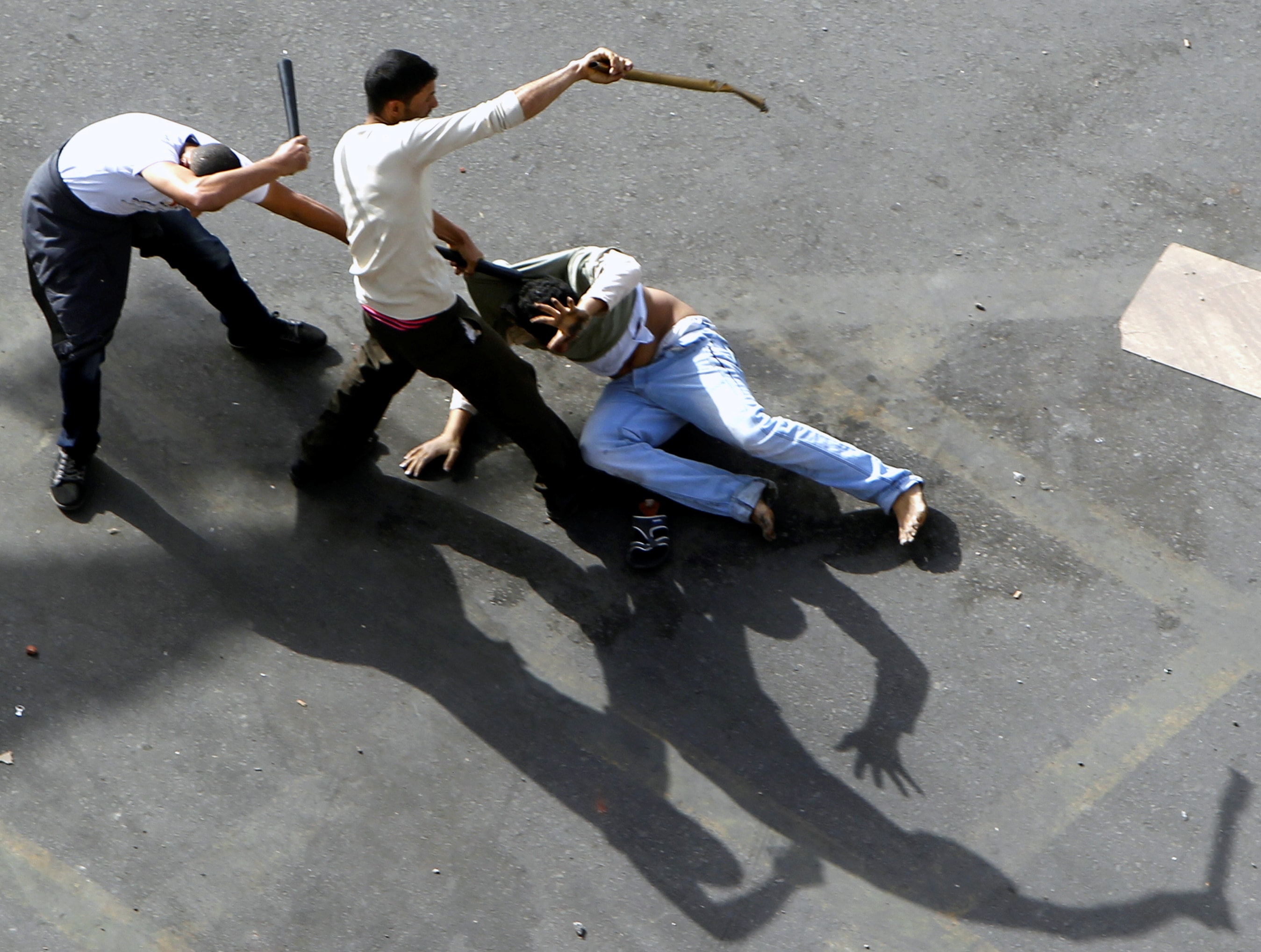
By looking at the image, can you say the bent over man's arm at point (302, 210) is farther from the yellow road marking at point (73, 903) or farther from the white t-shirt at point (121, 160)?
the yellow road marking at point (73, 903)

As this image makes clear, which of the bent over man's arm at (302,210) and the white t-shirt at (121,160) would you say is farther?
the bent over man's arm at (302,210)

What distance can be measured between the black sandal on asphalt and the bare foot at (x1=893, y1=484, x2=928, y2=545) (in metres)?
0.88

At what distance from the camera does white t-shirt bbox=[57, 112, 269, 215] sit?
3883mm

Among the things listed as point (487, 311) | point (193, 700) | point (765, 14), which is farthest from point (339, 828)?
point (765, 14)

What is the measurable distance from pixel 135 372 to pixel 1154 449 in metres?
4.22

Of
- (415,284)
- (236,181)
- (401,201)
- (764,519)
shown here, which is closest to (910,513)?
(764,519)

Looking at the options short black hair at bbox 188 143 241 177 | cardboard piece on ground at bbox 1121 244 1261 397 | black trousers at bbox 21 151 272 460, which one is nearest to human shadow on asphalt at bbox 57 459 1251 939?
black trousers at bbox 21 151 272 460

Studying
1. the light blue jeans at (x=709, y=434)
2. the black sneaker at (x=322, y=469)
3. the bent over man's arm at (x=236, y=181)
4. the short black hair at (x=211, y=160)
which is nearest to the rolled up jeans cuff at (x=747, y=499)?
the light blue jeans at (x=709, y=434)

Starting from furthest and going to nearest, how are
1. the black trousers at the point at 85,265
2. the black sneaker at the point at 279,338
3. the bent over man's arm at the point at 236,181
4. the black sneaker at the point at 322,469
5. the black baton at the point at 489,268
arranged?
1. the black sneaker at the point at 279,338
2. the black sneaker at the point at 322,469
3. the black baton at the point at 489,268
4. the black trousers at the point at 85,265
5. the bent over man's arm at the point at 236,181

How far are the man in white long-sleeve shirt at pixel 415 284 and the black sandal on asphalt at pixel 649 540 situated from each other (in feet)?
0.96

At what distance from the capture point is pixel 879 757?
4.14 meters

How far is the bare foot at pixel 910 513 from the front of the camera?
450cm

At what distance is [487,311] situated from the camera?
4.47 metres

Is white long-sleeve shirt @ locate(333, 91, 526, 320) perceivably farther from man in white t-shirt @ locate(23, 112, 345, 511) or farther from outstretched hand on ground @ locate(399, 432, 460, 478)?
outstretched hand on ground @ locate(399, 432, 460, 478)
